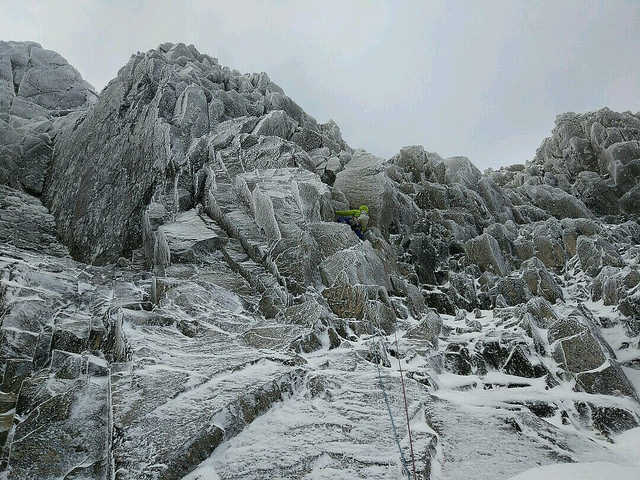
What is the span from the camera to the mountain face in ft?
30.2

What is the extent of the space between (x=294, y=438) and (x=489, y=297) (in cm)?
1744

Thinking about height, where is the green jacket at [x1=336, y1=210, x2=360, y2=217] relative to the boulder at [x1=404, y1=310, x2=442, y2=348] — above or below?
above

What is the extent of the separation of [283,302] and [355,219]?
9.45 metres

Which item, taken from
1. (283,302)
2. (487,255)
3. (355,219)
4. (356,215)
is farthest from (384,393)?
(487,255)

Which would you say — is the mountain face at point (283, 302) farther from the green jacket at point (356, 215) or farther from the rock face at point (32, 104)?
the green jacket at point (356, 215)

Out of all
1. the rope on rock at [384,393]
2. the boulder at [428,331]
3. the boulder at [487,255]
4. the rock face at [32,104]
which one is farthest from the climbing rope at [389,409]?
the rock face at [32,104]

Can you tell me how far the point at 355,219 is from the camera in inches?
1016

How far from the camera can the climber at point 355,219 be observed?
25.1 m

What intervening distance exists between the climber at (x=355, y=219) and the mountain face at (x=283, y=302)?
2.94ft

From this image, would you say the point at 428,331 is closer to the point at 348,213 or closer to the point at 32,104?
the point at 348,213

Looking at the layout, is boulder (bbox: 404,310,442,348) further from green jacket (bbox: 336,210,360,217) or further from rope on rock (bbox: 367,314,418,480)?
green jacket (bbox: 336,210,360,217)

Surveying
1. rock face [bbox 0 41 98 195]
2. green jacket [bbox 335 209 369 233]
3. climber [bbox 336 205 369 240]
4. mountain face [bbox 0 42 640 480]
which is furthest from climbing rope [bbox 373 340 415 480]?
rock face [bbox 0 41 98 195]

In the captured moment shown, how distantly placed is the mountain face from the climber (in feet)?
2.94

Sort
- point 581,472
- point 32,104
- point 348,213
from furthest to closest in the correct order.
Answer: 1. point 32,104
2. point 348,213
3. point 581,472
